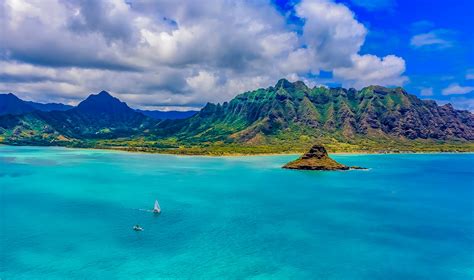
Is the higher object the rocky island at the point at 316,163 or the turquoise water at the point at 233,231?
the rocky island at the point at 316,163

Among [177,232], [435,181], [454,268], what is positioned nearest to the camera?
[454,268]

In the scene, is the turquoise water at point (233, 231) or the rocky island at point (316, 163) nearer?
the turquoise water at point (233, 231)

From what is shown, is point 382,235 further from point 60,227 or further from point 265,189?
point 60,227

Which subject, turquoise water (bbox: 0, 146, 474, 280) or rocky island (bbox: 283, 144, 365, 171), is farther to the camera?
rocky island (bbox: 283, 144, 365, 171)

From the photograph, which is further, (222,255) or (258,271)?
(222,255)

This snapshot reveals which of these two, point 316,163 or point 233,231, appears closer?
point 233,231

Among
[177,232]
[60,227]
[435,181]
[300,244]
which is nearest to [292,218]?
[300,244]

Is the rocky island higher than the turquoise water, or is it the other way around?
the rocky island

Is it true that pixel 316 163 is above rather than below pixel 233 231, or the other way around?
above
